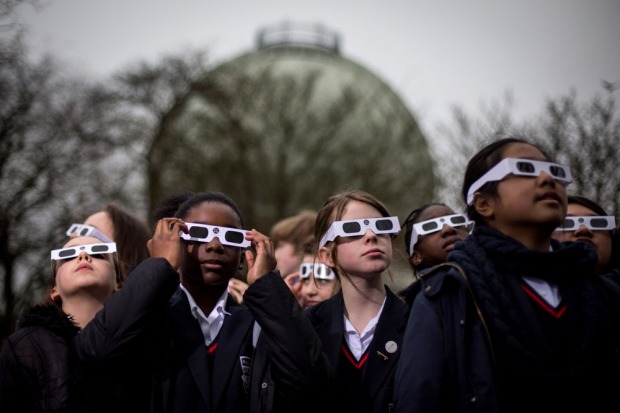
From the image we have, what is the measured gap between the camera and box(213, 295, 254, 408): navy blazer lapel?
11.1 ft

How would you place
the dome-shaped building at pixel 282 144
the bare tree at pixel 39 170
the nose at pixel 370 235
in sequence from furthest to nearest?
the dome-shaped building at pixel 282 144, the bare tree at pixel 39 170, the nose at pixel 370 235

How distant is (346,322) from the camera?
3910 millimetres

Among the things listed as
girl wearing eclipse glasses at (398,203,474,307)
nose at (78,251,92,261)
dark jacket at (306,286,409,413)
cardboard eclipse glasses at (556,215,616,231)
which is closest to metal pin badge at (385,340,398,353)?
dark jacket at (306,286,409,413)

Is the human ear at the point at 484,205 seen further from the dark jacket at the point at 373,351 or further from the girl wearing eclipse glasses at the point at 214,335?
the girl wearing eclipse glasses at the point at 214,335

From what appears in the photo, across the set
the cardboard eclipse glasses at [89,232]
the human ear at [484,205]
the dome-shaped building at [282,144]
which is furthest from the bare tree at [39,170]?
the human ear at [484,205]

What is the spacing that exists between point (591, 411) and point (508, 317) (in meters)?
0.44

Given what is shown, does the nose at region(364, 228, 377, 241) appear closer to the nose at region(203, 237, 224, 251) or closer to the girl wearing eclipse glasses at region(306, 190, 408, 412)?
the girl wearing eclipse glasses at region(306, 190, 408, 412)

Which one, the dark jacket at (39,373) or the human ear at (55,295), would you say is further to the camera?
the human ear at (55,295)

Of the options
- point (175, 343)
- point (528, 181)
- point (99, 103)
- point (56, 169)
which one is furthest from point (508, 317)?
point (99, 103)

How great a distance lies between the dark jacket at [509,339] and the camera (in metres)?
2.70

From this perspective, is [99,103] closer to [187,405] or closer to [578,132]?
[578,132]

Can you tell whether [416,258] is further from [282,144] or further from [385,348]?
[282,144]

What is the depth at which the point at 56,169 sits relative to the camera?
16203 mm

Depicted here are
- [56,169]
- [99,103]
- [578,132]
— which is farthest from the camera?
[99,103]
